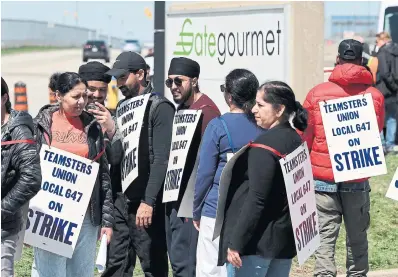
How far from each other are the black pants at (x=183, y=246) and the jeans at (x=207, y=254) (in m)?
0.64

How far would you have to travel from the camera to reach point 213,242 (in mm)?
5996

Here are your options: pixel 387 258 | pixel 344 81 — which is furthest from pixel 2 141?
pixel 387 258

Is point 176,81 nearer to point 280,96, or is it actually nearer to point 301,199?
point 280,96

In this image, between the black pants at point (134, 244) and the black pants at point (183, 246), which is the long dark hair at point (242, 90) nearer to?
the black pants at point (183, 246)

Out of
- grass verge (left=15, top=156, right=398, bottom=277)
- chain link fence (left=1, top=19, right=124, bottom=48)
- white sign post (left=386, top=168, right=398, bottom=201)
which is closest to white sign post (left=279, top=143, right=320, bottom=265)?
white sign post (left=386, top=168, right=398, bottom=201)

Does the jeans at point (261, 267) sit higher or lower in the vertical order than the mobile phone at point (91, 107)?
lower

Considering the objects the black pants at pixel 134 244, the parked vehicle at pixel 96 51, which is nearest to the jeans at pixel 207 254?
the black pants at pixel 134 244

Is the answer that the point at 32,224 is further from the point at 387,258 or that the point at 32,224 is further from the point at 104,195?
the point at 387,258

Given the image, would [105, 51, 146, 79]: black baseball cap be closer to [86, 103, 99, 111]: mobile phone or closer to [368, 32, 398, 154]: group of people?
[86, 103, 99, 111]: mobile phone

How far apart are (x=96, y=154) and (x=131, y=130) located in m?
0.84

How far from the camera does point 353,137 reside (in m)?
7.45

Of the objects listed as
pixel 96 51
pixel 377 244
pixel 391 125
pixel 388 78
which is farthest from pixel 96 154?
pixel 96 51

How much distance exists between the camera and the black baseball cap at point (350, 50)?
7480 millimetres

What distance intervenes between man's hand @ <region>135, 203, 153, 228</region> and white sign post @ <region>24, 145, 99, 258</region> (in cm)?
77
